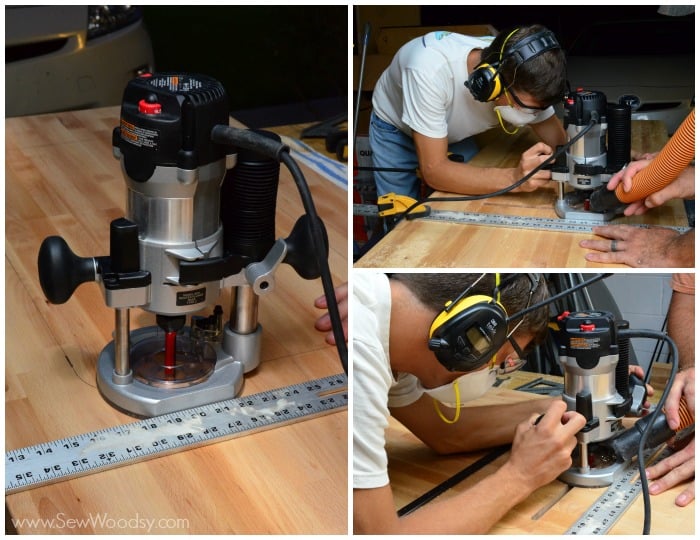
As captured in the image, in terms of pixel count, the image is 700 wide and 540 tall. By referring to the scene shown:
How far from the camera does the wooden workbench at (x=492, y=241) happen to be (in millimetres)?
1807

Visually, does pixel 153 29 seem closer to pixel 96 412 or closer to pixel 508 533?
pixel 96 412

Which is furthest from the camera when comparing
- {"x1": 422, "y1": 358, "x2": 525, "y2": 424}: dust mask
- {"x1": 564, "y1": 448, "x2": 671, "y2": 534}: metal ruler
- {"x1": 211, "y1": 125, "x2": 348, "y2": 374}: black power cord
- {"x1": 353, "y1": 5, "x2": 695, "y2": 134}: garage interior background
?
{"x1": 353, "y1": 5, "x2": 695, "y2": 134}: garage interior background

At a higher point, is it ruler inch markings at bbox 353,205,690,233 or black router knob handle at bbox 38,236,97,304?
black router knob handle at bbox 38,236,97,304

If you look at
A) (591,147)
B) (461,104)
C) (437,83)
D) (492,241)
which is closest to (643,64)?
(461,104)

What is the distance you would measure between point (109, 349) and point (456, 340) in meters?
0.63

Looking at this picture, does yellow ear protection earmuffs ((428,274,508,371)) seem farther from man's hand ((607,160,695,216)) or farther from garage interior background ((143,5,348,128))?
garage interior background ((143,5,348,128))

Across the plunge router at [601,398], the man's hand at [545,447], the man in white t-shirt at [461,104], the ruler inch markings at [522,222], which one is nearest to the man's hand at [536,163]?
the man in white t-shirt at [461,104]

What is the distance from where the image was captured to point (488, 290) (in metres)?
1.34

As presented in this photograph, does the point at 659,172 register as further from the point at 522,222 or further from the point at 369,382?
the point at 369,382

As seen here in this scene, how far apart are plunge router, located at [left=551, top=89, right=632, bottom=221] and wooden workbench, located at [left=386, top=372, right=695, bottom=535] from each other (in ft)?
2.18

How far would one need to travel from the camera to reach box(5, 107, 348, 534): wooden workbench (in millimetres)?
1168

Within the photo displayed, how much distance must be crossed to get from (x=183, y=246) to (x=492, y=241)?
0.81 m

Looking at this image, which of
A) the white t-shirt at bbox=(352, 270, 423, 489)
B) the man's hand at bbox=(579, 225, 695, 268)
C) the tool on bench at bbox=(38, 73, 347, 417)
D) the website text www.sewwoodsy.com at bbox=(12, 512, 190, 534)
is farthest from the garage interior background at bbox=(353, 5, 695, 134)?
the website text www.sewwoodsy.com at bbox=(12, 512, 190, 534)

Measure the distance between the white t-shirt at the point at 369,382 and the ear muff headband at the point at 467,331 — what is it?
0.08 metres
